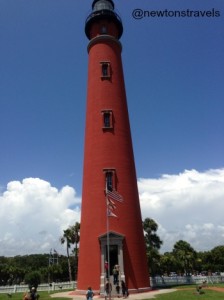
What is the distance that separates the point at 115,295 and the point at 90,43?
70.7ft

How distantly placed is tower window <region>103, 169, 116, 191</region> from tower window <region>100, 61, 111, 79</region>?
8526 mm

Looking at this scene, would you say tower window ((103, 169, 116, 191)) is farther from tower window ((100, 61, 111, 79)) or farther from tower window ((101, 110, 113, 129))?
tower window ((100, 61, 111, 79))

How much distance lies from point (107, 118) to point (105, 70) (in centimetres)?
472

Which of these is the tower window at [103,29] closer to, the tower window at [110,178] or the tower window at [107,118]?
the tower window at [107,118]

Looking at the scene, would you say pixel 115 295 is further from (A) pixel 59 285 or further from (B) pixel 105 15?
(B) pixel 105 15

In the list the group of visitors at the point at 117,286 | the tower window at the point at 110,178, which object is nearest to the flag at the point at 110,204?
the tower window at the point at 110,178

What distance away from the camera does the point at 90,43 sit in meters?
28.5

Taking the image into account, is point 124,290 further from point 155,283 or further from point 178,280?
point 178,280

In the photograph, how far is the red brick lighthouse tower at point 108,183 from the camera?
21.6m

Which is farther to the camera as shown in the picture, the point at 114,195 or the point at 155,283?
the point at 155,283

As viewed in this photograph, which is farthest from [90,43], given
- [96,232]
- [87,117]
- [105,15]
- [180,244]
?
[180,244]

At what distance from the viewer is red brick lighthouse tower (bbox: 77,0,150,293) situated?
2161 centimetres

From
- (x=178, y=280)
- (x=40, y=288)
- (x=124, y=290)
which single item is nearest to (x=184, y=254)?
(x=178, y=280)

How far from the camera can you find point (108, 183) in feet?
77.1
